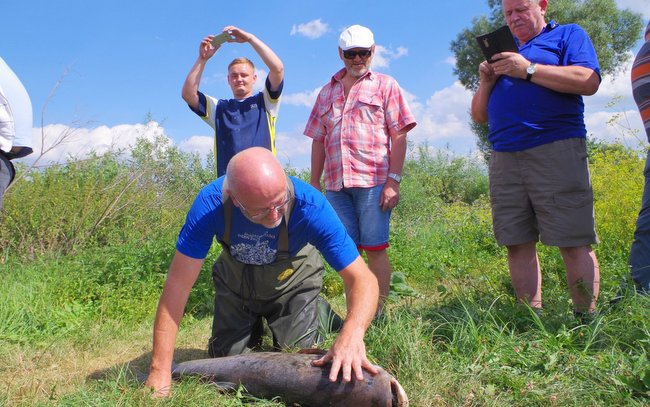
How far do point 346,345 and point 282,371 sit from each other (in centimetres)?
37

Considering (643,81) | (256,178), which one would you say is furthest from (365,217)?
(643,81)

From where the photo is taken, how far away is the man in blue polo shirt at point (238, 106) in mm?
A: 4324

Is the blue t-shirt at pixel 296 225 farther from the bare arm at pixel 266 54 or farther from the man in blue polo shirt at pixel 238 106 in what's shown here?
the bare arm at pixel 266 54

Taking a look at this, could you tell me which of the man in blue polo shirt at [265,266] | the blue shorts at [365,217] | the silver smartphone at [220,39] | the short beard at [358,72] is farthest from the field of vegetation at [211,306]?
the silver smartphone at [220,39]

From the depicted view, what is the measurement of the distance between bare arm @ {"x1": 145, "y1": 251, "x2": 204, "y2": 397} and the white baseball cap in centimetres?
210

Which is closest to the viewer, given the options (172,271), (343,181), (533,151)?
(172,271)

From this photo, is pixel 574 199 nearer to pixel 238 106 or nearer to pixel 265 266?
pixel 265 266

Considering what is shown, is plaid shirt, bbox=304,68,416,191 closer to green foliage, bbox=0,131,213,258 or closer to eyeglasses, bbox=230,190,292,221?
eyeglasses, bbox=230,190,292,221

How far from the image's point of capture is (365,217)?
13.2ft

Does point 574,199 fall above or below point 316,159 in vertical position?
below

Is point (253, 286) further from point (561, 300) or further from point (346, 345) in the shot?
point (561, 300)

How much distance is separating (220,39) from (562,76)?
256 cm

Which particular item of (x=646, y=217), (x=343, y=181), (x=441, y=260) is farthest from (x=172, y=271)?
(x=441, y=260)

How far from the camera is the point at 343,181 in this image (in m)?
4.05
